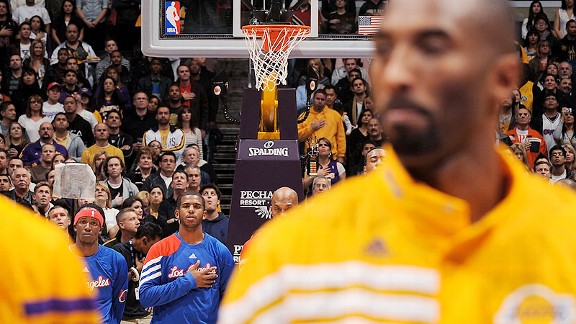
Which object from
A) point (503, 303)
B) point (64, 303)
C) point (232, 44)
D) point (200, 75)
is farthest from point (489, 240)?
point (200, 75)

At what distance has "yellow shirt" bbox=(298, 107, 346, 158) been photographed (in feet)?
49.2

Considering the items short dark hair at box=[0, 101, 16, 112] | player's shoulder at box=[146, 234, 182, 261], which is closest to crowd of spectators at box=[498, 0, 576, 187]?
player's shoulder at box=[146, 234, 182, 261]

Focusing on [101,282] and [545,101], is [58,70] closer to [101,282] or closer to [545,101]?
[545,101]

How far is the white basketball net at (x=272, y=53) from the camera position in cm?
1221

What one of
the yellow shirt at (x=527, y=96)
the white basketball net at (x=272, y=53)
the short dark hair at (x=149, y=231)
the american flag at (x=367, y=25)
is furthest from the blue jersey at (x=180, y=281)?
the yellow shirt at (x=527, y=96)

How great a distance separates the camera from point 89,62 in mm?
Answer: 17547

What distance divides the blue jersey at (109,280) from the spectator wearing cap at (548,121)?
829 centimetres

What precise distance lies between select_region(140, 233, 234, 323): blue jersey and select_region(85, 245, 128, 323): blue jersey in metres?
0.22

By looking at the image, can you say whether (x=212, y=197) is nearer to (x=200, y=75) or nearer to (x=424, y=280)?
(x=200, y=75)

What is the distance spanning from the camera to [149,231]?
11023mm

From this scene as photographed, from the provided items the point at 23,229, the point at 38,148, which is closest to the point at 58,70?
the point at 38,148

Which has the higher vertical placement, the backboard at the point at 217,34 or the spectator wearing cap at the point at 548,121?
the backboard at the point at 217,34

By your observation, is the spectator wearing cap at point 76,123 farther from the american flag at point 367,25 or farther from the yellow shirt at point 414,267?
the yellow shirt at point 414,267

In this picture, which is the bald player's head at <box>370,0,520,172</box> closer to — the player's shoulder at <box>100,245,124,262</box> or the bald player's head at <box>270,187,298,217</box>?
the bald player's head at <box>270,187,298,217</box>
